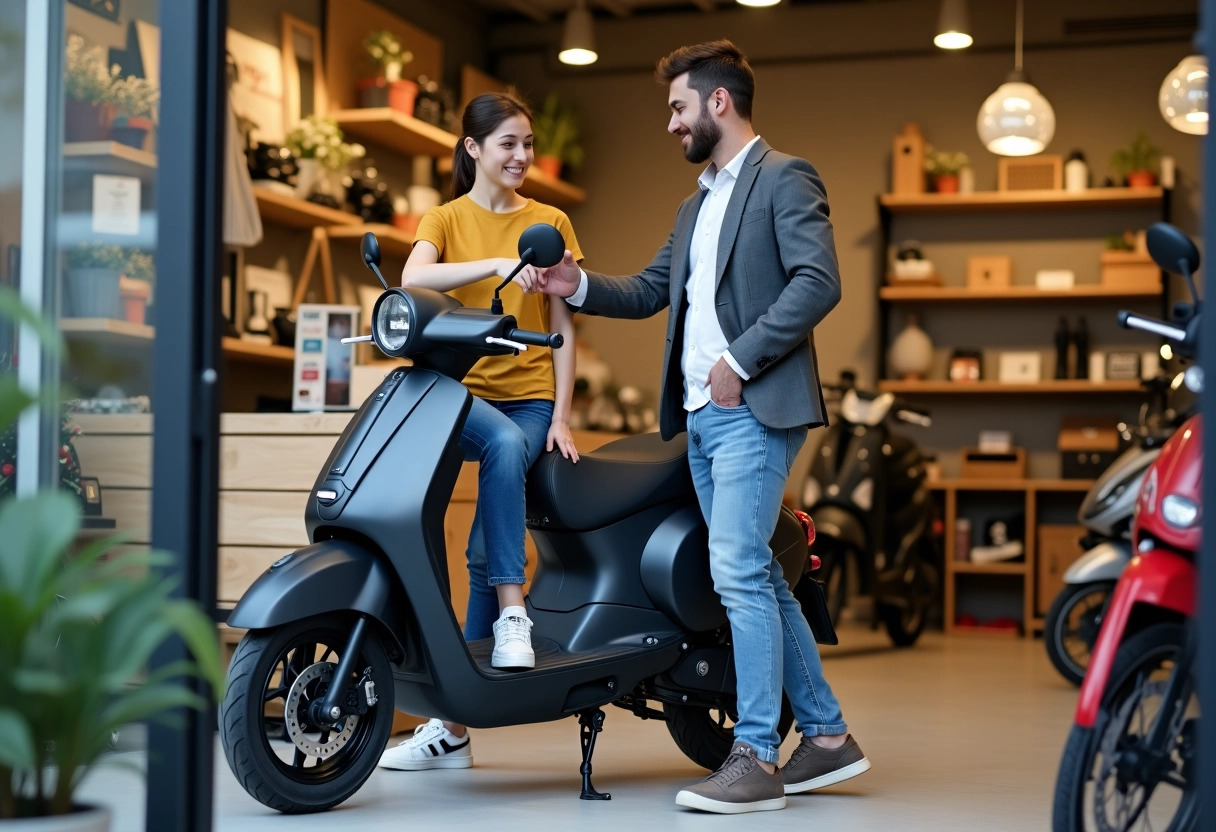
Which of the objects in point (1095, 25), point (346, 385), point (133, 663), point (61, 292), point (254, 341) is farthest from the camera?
point (1095, 25)

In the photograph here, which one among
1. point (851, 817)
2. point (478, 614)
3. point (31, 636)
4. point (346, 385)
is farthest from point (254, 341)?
point (31, 636)

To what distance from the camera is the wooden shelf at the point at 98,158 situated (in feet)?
6.41

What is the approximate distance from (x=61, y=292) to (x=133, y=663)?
0.62m

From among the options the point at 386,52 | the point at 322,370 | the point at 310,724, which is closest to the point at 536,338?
the point at 310,724

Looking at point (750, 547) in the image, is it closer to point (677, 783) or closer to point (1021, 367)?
point (677, 783)

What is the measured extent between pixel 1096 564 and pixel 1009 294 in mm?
2739

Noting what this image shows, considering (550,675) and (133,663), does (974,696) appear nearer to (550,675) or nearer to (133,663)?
(550,675)

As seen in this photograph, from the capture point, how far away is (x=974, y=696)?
488cm

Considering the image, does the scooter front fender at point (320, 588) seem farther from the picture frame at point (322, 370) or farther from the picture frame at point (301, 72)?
the picture frame at point (301, 72)

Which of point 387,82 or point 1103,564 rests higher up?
point 387,82

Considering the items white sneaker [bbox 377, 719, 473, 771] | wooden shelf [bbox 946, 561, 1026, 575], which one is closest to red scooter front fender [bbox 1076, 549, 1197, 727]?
white sneaker [bbox 377, 719, 473, 771]

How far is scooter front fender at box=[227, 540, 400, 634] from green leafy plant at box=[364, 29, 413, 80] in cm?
420

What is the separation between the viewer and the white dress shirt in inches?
119

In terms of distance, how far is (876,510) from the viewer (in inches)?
247
